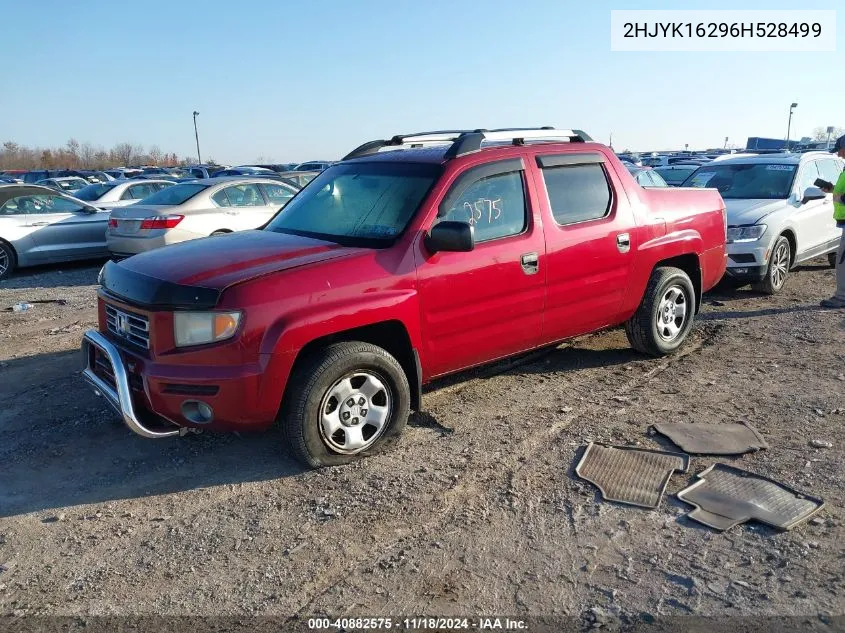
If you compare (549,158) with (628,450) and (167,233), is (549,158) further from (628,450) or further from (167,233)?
(167,233)

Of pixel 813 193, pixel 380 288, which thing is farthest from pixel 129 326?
pixel 813 193

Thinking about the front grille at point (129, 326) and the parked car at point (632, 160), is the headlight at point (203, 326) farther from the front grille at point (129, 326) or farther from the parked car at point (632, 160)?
the parked car at point (632, 160)

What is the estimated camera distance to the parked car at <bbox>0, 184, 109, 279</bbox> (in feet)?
36.4

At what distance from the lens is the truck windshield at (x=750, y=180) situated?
9.41m

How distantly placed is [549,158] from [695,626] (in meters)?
3.45

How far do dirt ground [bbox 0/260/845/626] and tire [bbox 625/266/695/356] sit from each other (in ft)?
1.24

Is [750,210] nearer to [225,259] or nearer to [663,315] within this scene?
[663,315]

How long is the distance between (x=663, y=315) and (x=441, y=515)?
3.40m

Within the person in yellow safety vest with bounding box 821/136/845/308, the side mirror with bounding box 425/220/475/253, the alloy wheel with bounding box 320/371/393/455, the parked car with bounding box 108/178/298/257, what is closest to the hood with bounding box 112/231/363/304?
the side mirror with bounding box 425/220/475/253

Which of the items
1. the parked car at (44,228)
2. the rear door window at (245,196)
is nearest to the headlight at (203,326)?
the rear door window at (245,196)

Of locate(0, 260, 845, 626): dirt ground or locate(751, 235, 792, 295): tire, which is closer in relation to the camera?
locate(0, 260, 845, 626): dirt ground

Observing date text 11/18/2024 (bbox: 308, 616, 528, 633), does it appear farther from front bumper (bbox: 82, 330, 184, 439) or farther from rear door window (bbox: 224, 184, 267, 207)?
rear door window (bbox: 224, 184, 267, 207)

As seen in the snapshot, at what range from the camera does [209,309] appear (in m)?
3.86

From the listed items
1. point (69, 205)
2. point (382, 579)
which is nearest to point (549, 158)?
point (382, 579)
